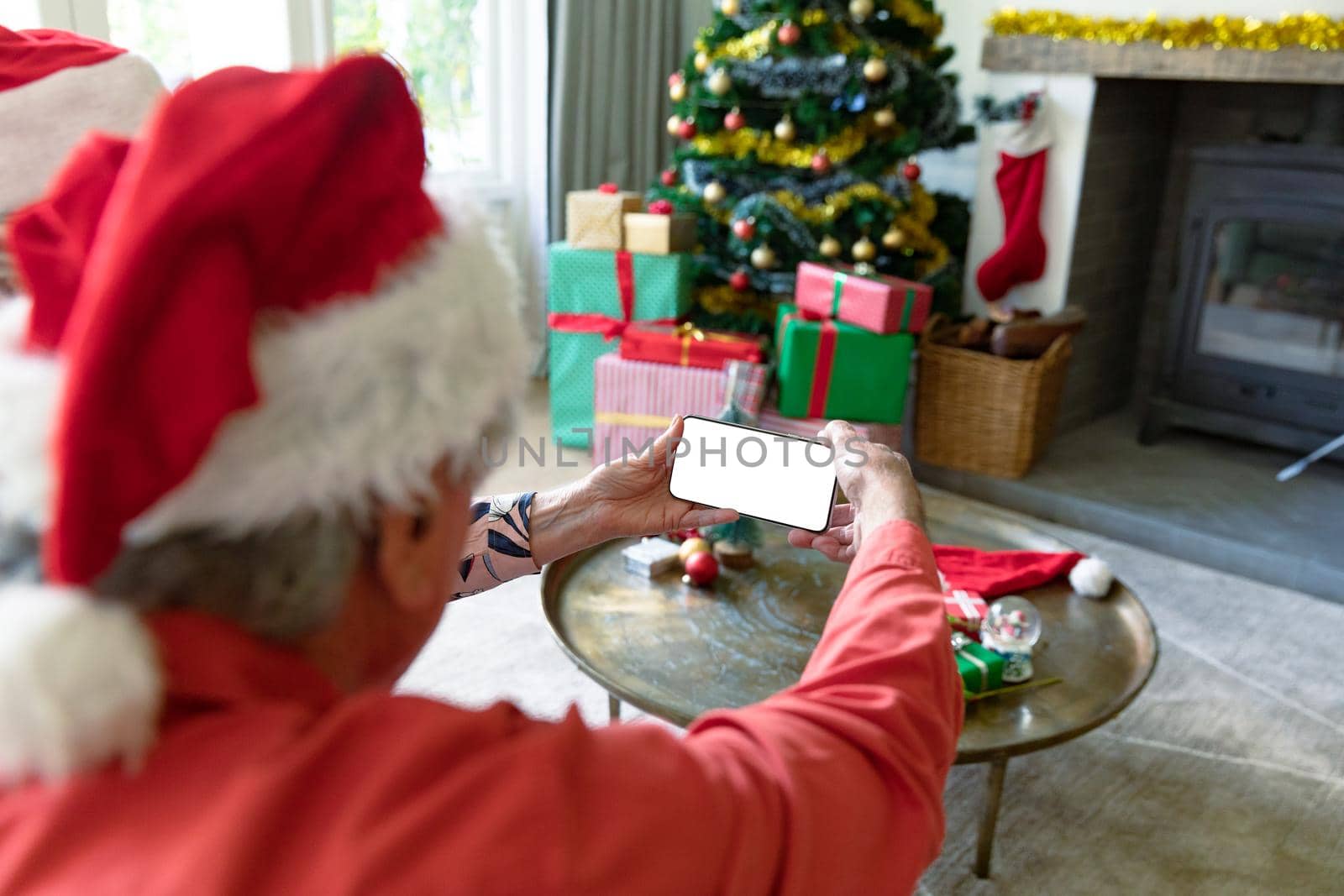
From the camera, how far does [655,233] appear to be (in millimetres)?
3195

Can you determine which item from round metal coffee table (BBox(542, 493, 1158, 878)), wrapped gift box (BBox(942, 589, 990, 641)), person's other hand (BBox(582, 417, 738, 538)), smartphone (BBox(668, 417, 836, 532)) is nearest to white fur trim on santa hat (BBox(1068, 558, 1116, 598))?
round metal coffee table (BBox(542, 493, 1158, 878))

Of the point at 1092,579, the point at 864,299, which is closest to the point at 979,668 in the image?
the point at 1092,579

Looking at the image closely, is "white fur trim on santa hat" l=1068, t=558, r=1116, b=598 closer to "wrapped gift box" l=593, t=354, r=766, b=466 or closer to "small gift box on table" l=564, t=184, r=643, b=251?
"wrapped gift box" l=593, t=354, r=766, b=466

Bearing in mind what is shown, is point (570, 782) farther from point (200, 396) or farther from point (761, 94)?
point (761, 94)

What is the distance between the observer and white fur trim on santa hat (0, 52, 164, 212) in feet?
4.43

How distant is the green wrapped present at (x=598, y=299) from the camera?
3.23 m

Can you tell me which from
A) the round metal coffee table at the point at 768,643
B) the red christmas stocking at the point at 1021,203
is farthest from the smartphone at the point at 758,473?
the red christmas stocking at the point at 1021,203

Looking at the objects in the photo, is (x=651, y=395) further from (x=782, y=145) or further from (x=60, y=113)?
(x=60, y=113)

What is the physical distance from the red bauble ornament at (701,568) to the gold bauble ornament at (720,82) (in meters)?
1.78

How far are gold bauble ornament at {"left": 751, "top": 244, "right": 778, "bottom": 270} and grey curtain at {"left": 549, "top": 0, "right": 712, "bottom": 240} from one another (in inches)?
41.4

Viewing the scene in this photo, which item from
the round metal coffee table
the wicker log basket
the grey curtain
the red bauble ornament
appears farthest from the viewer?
the grey curtain

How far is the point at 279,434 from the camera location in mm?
527

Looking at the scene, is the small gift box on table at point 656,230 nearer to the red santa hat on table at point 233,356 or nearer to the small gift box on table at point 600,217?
the small gift box on table at point 600,217

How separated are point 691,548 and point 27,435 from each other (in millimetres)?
1430
